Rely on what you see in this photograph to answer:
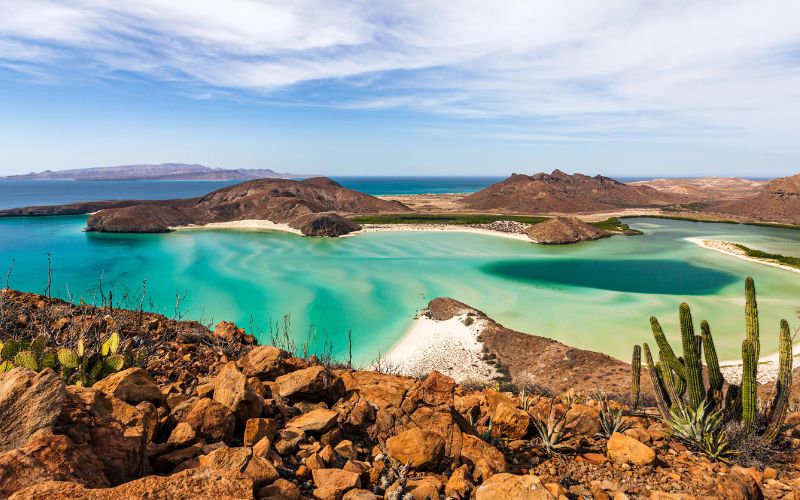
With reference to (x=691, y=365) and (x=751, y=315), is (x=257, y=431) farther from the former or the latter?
(x=751, y=315)

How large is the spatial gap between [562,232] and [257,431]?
195ft

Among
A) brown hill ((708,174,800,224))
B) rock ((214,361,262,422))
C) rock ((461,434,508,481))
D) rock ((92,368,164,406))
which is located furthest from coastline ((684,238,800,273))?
rock ((92,368,164,406))

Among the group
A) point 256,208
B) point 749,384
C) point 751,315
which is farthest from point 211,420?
point 256,208

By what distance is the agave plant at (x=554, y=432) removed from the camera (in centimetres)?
523

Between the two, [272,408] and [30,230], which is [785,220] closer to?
[272,408]

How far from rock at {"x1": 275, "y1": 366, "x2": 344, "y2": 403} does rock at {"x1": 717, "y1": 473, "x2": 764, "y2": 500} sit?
4366mm

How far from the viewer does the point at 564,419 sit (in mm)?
5336

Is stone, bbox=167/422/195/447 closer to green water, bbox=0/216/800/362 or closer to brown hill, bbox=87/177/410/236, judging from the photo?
green water, bbox=0/216/800/362

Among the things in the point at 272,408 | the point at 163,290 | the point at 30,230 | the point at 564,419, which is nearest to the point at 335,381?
the point at 272,408

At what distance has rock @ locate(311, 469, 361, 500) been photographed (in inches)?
134

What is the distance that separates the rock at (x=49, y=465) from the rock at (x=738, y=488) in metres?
5.44

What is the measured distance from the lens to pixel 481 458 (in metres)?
4.50

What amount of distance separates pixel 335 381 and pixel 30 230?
8596 cm

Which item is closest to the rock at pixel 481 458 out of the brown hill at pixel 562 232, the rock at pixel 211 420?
the rock at pixel 211 420
